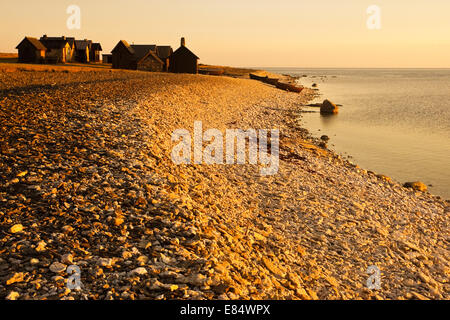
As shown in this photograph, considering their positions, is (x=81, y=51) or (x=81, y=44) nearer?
(x=81, y=51)

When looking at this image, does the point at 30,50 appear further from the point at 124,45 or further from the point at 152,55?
the point at 152,55

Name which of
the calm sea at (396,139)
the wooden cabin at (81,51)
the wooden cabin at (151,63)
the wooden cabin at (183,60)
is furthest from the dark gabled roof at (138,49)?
the calm sea at (396,139)

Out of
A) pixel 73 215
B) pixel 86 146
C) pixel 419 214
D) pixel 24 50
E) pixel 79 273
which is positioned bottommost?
pixel 419 214

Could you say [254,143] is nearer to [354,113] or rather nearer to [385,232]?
[385,232]

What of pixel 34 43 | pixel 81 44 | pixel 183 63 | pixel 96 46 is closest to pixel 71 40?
pixel 81 44

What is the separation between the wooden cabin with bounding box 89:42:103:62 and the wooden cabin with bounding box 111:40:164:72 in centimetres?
2049

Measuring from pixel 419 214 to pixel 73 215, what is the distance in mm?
11663

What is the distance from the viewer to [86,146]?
11.0 meters

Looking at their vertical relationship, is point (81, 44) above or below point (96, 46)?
below

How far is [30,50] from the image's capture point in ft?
208

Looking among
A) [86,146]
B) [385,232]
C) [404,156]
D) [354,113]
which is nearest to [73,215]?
[86,146]

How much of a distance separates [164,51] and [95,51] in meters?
25.8

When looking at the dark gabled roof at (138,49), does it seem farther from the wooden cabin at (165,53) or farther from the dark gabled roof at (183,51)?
the dark gabled roof at (183,51)

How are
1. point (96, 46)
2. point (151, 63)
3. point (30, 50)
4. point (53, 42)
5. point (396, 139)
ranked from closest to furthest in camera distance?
1. point (396, 139)
2. point (151, 63)
3. point (30, 50)
4. point (53, 42)
5. point (96, 46)
